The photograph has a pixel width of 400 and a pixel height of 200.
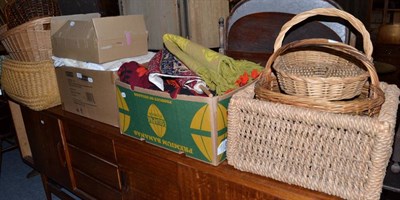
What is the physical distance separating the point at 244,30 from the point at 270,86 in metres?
0.56

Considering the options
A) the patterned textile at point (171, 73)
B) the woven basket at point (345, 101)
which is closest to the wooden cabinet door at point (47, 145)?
the patterned textile at point (171, 73)

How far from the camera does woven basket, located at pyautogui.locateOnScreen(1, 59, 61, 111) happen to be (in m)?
1.68

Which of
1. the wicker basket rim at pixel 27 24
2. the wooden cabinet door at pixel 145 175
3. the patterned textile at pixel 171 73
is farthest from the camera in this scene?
the wicker basket rim at pixel 27 24

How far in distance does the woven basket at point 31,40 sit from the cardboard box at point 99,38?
0.40ft

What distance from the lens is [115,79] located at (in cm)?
134

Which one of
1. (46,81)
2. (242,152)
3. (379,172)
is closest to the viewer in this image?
(379,172)

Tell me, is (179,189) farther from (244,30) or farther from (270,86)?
(244,30)

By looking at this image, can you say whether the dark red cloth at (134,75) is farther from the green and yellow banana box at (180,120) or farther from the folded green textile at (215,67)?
the folded green textile at (215,67)

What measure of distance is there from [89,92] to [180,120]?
1.91 feet

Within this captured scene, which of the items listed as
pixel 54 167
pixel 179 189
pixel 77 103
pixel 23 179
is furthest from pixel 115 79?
pixel 23 179

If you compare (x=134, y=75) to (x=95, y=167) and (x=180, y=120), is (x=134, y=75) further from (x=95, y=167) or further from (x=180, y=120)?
(x=95, y=167)

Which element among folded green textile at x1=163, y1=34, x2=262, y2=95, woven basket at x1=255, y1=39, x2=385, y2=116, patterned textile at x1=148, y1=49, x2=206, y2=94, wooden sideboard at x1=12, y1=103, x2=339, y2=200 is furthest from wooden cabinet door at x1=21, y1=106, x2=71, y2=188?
woven basket at x1=255, y1=39, x2=385, y2=116

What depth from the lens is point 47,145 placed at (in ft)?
6.14

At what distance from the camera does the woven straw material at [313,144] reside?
0.77 m
